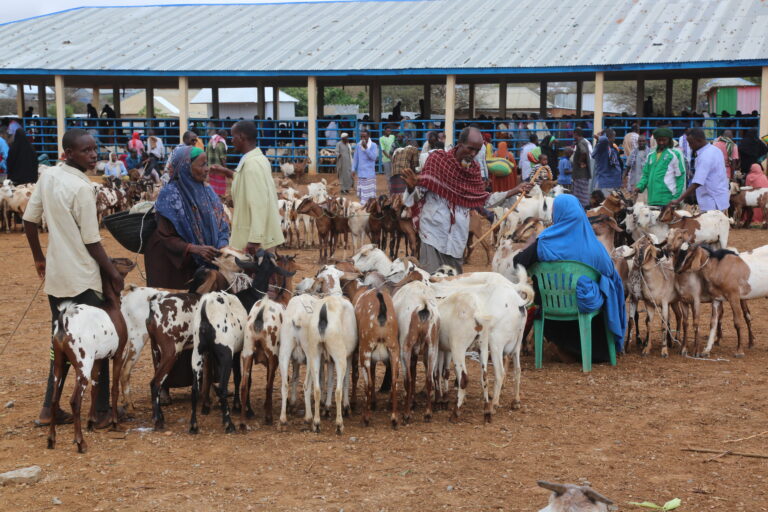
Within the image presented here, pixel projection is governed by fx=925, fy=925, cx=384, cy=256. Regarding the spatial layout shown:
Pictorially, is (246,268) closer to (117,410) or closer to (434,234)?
(117,410)

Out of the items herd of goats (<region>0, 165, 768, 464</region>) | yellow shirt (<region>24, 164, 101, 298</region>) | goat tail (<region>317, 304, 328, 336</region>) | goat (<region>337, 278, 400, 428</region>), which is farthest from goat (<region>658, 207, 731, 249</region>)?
yellow shirt (<region>24, 164, 101, 298</region>)

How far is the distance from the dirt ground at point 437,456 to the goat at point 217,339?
0.25m

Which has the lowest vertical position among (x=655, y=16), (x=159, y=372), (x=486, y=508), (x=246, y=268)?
(x=486, y=508)

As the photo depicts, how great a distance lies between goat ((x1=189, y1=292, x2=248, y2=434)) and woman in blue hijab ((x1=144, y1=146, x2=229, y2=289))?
0.52m

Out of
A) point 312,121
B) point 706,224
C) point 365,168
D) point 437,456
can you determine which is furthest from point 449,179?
point 312,121

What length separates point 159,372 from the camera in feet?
22.0

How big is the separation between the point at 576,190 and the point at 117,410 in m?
13.6

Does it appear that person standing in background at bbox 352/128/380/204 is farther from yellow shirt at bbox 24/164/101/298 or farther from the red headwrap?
yellow shirt at bbox 24/164/101/298

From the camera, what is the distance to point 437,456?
604 centimetres

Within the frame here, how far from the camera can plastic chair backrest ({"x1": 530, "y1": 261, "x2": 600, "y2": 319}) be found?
8.34 metres

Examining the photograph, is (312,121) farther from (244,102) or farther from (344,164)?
(244,102)

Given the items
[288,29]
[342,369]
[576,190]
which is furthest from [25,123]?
[342,369]

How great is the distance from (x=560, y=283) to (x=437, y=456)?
2843mm

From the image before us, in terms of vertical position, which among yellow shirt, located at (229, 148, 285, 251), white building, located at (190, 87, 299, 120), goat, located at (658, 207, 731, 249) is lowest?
goat, located at (658, 207, 731, 249)
